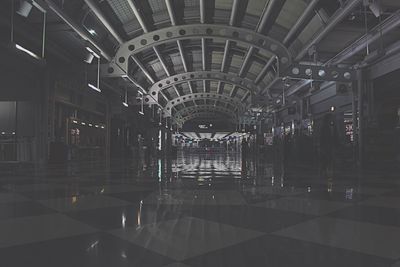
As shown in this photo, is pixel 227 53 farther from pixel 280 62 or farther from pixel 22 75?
pixel 22 75

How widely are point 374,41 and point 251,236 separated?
12.9 meters

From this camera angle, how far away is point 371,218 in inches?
175

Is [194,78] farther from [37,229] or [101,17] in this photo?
[37,229]

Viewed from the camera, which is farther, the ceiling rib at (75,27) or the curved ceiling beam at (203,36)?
the curved ceiling beam at (203,36)

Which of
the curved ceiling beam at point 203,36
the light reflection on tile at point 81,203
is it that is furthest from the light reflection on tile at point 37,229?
the curved ceiling beam at point 203,36

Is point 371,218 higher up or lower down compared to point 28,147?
lower down

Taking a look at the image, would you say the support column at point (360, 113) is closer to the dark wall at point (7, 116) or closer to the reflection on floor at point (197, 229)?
the reflection on floor at point (197, 229)

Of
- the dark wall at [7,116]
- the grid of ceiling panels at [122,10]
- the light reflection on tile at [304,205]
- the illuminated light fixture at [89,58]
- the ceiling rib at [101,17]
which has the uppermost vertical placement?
the grid of ceiling panels at [122,10]

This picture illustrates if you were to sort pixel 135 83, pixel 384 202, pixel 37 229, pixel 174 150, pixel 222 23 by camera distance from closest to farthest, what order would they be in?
pixel 37 229 < pixel 384 202 < pixel 222 23 < pixel 135 83 < pixel 174 150

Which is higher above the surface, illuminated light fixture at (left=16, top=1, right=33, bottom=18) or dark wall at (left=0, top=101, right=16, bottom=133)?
illuminated light fixture at (left=16, top=1, right=33, bottom=18)

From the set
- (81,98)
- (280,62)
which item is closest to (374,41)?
(280,62)

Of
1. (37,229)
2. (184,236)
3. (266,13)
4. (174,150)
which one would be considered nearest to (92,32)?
(266,13)

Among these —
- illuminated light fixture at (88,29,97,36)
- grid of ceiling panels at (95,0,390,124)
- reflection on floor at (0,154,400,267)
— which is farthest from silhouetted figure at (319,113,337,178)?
illuminated light fixture at (88,29,97,36)

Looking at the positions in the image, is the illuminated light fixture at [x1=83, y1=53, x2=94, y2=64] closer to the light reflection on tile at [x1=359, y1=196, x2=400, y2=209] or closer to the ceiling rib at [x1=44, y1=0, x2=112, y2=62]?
→ the ceiling rib at [x1=44, y1=0, x2=112, y2=62]
